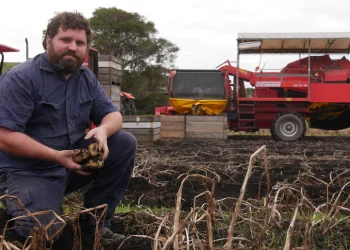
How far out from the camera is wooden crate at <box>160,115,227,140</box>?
36.3 feet

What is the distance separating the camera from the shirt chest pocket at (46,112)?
9.19 feet

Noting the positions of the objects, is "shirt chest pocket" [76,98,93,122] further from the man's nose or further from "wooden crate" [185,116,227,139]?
"wooden crate" [185,116,227,139]

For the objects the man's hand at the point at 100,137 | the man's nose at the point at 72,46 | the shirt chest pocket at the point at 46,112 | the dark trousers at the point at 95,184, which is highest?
the man's nose at the point at 72,46

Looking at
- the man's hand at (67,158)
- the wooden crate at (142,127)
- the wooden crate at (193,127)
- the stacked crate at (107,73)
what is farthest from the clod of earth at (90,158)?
the wooden crate at (193,127)

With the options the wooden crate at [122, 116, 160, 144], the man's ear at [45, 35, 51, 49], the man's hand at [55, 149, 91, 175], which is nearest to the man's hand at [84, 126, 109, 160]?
the man's hand at [55, 149, 91, 175]

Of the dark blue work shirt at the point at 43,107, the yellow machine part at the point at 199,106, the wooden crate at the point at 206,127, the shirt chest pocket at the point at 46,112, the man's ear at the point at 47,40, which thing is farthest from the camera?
the yellow machine part at the point at 199,106

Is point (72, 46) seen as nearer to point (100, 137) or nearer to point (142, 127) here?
point (100, 137)

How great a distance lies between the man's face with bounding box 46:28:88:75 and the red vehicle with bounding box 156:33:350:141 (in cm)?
850

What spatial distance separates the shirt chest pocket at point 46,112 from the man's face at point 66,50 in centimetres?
21

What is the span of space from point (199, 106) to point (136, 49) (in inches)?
1048

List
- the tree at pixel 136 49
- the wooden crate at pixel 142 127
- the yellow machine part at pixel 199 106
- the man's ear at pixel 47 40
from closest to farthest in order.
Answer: the man's ear at pixel 47 40 < the wooden crate at pixel 142 127 < the yellow machine part at pixel 199 106 < the tree at pixel 136 49

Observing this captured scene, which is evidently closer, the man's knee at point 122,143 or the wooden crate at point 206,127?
the man's knee at point 122,143

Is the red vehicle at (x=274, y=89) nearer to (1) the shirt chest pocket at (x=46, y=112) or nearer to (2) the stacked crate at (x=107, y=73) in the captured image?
(2) the stacked crate at (x=107, y=73)

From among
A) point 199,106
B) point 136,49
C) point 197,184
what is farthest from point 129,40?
point 197,184
